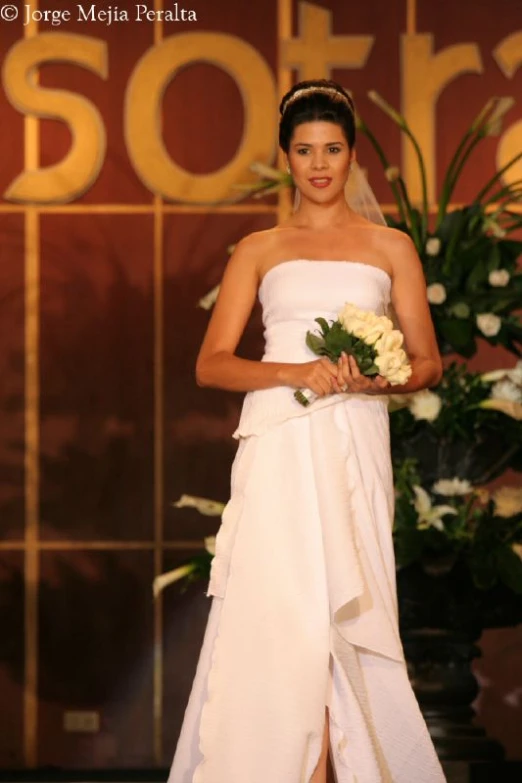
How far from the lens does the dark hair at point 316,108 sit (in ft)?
11.1

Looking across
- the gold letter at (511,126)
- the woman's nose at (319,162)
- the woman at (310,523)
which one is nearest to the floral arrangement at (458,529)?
the woman at (310,523)

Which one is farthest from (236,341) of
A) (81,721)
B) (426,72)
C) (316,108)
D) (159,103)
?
(81,721)

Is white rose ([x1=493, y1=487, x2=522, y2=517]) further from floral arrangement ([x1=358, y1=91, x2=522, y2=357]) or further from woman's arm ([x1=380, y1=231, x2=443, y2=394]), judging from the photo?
woman's arm ([x1=380, y1=231, x2=443, y2=394])

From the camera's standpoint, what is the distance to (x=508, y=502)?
4.42 m

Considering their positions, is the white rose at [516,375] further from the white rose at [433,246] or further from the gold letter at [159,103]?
the gold letter at [159,103]

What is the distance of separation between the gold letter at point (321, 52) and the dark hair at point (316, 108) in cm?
198

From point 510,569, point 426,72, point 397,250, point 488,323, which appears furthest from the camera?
point 426,72

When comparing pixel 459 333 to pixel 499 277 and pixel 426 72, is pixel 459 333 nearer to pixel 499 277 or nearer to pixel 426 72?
pixel 499 277

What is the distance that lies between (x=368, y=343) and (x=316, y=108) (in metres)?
0.66

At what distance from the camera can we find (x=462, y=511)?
438 centimetres

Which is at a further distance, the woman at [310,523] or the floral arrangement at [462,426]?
the floral arrangement at [462,426]

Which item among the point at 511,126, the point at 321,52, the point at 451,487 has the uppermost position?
the point at 321,52

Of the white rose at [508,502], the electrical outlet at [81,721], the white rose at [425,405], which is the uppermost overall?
the white rose at [425,405]

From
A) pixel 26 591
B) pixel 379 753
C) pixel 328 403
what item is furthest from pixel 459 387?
pixel 26 591
